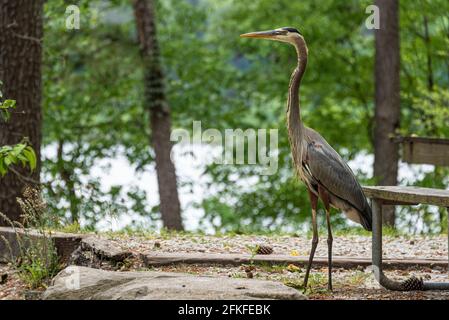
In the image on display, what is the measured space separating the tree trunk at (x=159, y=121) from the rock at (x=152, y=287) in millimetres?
9451

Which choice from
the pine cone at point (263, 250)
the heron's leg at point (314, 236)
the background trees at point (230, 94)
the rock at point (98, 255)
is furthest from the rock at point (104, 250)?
the background trees at point (230, 94)

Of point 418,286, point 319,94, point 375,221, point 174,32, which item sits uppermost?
point 174,32

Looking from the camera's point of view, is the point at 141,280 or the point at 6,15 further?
the point at 6,15

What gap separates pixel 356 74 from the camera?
2000 centimetres

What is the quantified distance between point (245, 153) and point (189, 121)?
1.83 metres

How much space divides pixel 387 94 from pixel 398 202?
26.7ft

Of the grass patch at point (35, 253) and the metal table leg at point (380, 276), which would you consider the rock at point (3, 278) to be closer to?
the grass patch at point (35, 253)

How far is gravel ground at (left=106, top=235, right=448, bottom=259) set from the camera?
28.3 ft

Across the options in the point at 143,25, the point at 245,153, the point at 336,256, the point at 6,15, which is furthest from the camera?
the point at 245,153

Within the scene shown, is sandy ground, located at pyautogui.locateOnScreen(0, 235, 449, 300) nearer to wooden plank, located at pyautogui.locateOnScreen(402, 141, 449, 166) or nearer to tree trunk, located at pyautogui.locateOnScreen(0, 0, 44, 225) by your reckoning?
wooden plank, located at pyautogui.locateOnScreen(402, 141, 449, 166)

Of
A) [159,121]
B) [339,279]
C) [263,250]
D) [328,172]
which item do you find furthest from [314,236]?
[159,121]
